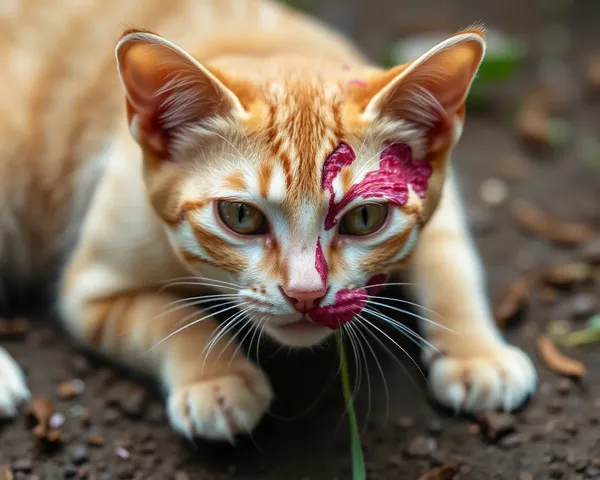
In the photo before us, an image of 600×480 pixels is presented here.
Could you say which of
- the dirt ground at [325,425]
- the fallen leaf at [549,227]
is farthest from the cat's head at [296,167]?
the fallen leaf at [549,227]

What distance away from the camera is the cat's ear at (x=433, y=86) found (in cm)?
134

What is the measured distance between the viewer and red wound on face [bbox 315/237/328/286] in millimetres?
1316

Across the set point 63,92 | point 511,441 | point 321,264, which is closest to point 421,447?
point 511,441

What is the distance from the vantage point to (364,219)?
4.60 ft

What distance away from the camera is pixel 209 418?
154 centimetres

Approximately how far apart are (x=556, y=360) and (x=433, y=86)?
0.76 meters

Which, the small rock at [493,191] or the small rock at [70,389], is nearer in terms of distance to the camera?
the small rock at [70,389]

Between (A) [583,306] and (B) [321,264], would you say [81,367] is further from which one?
(A) [583,306]

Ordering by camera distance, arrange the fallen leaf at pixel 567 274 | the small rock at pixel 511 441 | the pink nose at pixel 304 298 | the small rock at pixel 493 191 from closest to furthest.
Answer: the pink nose at pixel 304 298
the small rock at pixel 511 441
the fallen leaf at pixel 567 274
the small rock at pixel 493 191

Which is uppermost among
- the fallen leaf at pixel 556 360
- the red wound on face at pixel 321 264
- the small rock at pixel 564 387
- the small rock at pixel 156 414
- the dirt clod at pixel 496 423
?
the red wound on face at pixel 321 264

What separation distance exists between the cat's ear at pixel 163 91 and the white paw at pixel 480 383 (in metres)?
0.70

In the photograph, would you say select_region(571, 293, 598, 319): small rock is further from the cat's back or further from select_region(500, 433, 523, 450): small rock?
the cat's back

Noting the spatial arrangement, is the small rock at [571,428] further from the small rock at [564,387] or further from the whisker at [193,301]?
the whisker at [193,301]

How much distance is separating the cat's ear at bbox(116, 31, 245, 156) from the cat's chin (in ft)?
1.25
